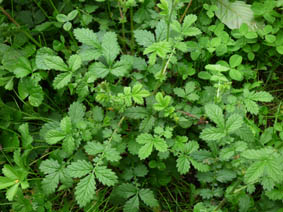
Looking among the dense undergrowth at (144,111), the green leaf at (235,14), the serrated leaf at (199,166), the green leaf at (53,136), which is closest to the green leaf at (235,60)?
the dense undergrowth at (144,111)

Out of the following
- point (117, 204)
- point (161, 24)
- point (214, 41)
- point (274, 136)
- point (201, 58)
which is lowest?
point (117, 204)

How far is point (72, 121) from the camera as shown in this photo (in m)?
1.77

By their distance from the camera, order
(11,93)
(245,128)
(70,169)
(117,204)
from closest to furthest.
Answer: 1. (70,169)
2. (245,128)
3. (117,204)
4. (11,93)

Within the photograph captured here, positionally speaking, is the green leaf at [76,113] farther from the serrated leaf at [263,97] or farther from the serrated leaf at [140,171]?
the serrated leaf at [263,97]

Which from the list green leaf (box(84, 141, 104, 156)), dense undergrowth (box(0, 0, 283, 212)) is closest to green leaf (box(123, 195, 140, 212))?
dense undergrowth (box(0, 0, 283, 212))

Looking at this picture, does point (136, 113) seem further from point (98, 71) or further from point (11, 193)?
point (11, 193)

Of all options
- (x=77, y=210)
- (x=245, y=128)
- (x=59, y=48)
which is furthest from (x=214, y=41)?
(x=77, y=210)

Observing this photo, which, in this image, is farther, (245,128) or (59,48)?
(59,48)

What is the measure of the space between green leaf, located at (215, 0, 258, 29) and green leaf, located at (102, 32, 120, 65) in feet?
3.20

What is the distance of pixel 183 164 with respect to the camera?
1.64 m

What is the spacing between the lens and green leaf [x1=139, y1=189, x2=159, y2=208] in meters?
1.69

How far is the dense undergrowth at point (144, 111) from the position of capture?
161 centimetres

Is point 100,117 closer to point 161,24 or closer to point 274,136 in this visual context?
point 161,24

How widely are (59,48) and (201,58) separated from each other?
1089 millimetres
